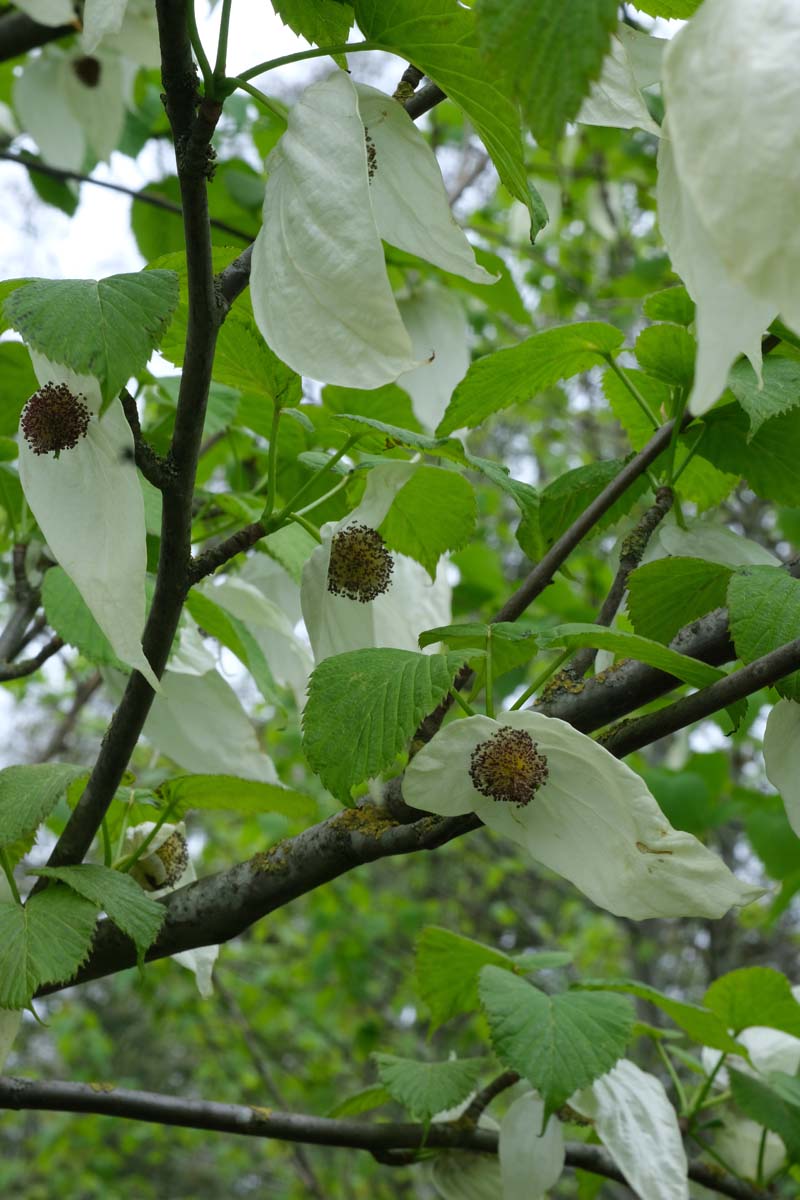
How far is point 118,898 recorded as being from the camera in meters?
0.67

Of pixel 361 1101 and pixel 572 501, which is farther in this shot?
pixel 361 1101

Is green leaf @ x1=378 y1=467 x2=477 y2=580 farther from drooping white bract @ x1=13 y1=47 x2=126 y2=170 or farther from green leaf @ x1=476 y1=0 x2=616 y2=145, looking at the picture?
drooping white bract @ x1=13 y1=47 x2=126 y2=170

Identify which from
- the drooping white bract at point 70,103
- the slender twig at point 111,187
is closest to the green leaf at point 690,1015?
the slender twig at point 111,187

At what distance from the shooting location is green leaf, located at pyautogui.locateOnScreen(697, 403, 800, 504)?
75 cm

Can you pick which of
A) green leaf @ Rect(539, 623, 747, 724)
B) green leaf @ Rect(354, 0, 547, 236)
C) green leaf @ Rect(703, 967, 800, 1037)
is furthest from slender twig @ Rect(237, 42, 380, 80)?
green leaf @ Rect(703, 967, 800, 1037)

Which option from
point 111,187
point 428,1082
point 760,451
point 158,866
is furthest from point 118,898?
point 111,187

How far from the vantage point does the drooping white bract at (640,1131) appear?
839 millimetres

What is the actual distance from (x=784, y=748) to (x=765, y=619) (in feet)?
0.22

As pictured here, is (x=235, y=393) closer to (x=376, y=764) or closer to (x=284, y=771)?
(x=376, y=764)

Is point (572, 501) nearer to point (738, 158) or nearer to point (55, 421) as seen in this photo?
point (55, 421)

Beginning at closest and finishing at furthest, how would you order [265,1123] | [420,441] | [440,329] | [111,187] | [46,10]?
[420,441] → [265,1123] → [46,10] → [440,329] → [111,187]

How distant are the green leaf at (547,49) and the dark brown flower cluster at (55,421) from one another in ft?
0.85

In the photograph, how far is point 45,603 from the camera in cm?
85

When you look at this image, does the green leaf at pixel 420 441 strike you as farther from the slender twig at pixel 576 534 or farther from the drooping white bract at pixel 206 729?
the drooping white bract at pixel 206 729
